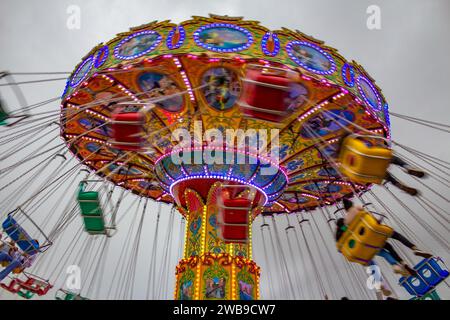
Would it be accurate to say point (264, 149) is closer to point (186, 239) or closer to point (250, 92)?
point (186, 239)

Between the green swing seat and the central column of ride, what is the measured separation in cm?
260

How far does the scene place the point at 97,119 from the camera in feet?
33.3

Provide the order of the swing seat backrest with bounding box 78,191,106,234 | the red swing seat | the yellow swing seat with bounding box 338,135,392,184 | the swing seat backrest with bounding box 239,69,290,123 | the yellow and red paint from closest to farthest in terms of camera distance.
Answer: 1. the yellow swing seat with bounding box 338,135,392,184
2. the swing seat backrest with bounding box 239,69,290,123
3. the red swing seat
4. the swing seat backrest with bounding box 78,191,106,234
5. the yellow and red paint

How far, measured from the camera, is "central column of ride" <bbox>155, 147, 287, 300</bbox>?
921 cm

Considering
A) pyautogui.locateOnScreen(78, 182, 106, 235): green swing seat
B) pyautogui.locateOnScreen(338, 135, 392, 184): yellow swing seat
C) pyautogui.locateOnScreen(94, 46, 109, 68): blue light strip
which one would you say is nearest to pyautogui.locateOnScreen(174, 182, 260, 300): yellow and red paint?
pyautogui.locateOnScreen(78, 182, 106, 235): green swing seat

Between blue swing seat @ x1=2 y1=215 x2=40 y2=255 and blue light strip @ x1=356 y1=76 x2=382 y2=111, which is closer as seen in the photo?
blue light strip @ x1=356 y1=76 x2=382 y2=111

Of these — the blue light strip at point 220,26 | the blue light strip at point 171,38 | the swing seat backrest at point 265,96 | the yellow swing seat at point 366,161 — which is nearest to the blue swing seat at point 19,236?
the blue light strip at point 171,38

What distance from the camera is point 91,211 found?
23.8 ft

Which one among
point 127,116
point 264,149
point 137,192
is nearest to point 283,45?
point 264,149

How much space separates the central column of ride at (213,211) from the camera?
9.21m

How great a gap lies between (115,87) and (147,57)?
4.77 ft

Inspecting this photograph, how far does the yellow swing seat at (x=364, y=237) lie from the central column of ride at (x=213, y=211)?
3414 mm

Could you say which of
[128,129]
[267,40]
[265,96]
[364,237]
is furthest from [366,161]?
[267,40]

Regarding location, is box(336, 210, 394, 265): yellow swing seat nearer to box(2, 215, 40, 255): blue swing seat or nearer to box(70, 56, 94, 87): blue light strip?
box(70, 56, 94, 87): blue light strip
